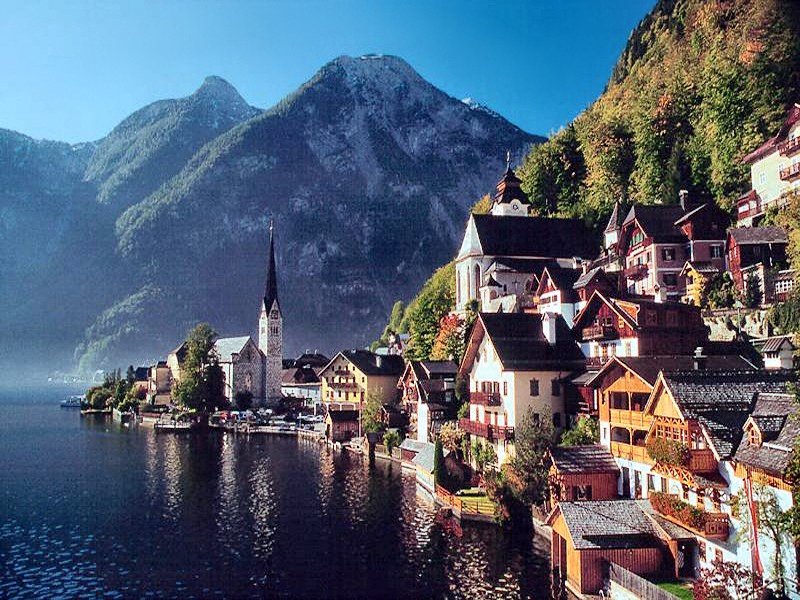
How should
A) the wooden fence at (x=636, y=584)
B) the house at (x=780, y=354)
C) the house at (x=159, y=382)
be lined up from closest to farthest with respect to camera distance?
the wooden fence at (x=636, y=584)
the house at (x=780, y=354)
the house at (x=159, y=382)

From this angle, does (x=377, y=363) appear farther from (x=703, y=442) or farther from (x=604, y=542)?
(x=703, y=442)

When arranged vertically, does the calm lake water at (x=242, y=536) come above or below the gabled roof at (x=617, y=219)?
below

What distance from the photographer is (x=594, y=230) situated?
342 feet

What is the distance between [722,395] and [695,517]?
6.96 metres

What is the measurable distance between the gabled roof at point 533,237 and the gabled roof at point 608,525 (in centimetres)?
6548

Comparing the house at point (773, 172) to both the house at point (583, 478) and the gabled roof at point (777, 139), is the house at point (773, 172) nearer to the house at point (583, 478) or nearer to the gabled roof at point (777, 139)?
the gabled roof at point (777, 139)

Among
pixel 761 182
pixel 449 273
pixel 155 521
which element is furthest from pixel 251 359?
pixel 761 182

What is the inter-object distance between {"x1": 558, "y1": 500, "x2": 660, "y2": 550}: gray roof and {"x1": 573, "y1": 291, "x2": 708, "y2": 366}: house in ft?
55.2

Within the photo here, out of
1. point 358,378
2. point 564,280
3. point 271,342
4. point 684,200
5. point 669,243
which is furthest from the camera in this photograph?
point 271,342

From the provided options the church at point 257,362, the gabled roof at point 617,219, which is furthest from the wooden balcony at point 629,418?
the church at point 257,362

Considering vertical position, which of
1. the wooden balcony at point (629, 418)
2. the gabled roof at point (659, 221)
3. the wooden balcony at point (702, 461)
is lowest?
the wooden balcony at point (702, 461)

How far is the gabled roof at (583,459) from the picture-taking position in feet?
141

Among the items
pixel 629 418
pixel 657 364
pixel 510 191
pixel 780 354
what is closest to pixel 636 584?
pixel 629 418

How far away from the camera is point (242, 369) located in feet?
498
